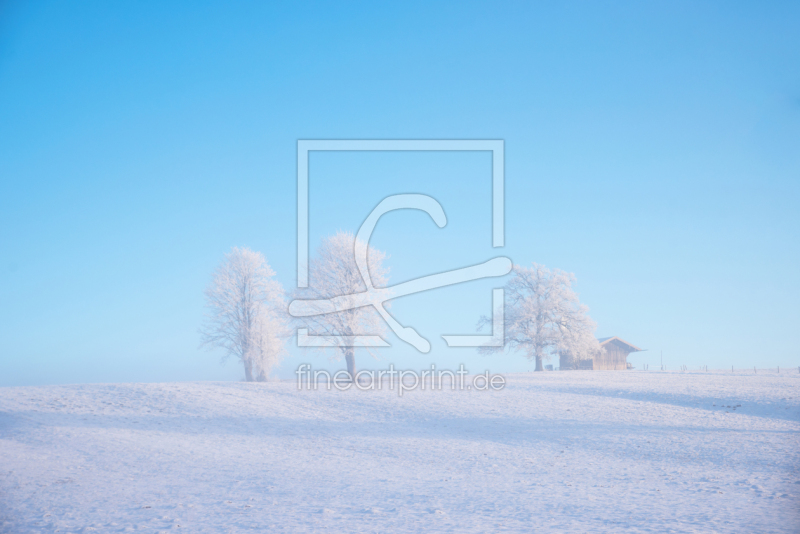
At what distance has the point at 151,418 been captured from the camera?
2122 centimetres

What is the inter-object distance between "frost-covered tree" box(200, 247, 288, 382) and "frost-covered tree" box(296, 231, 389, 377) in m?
4.63

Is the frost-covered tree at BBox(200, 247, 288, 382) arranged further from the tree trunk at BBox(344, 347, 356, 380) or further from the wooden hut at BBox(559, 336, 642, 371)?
the wooden hut at BBox(559, 336, 642, 371)

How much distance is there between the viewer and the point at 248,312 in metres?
38.8

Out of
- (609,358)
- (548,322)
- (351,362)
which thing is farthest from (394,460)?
(609,358)

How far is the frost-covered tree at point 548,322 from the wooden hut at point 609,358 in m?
3.56

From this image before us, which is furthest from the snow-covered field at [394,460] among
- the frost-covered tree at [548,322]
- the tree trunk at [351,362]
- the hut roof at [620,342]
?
the hut roof at [620,342]

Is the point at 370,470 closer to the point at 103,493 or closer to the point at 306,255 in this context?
the point at 103,493

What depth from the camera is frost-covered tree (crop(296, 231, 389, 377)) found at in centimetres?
3319

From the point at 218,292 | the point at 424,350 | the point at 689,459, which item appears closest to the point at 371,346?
the point at 424,350

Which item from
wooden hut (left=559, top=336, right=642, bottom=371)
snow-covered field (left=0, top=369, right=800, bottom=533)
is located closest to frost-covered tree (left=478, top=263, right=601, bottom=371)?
wooden hut (left=559, top=336, right=642, bottom=371)

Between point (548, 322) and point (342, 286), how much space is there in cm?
2485

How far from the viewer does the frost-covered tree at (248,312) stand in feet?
125

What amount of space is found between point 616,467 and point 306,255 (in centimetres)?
2482

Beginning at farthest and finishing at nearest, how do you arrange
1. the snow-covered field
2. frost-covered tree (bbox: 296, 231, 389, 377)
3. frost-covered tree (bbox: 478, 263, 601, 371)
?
frost-covered tree (bbox: 478, 263, 601, 371) → frost-covered tree (bbox: 296, 231, 389, 377) → the snow-covered field
